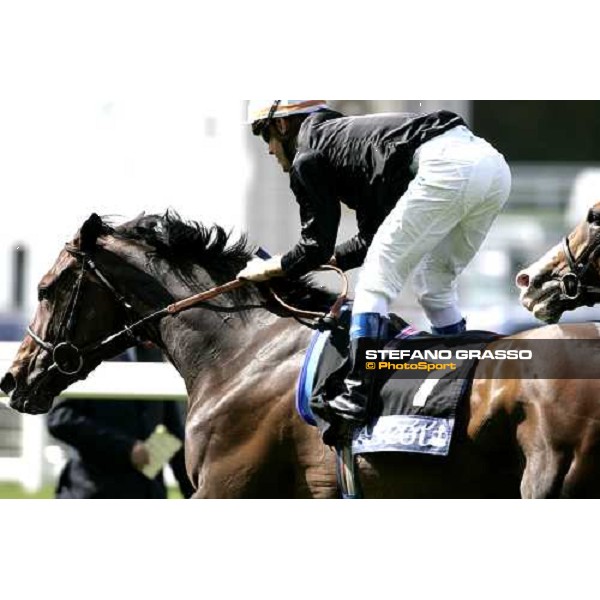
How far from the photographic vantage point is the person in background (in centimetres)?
658

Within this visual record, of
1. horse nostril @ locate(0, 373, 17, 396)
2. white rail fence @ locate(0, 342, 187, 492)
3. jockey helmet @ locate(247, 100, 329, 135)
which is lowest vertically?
white rail fence @ locate(0, 342, 187, 492)

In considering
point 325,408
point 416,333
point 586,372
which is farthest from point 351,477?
point 586,372

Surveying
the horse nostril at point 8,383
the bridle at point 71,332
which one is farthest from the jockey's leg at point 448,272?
the horse nostril at point 8,383

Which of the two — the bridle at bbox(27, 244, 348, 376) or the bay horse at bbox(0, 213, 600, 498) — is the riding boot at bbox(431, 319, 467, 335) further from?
the bridle at bbox(27, 244, 348, 376)

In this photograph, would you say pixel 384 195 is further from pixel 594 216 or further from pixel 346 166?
pixel 594 216

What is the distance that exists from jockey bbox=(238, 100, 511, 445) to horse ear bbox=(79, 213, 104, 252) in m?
0.85

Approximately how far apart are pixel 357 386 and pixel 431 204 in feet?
2.37

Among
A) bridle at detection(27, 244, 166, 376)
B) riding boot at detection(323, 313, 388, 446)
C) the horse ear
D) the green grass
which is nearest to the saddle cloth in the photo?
riding boot at detection(323, 313, 388, 446)

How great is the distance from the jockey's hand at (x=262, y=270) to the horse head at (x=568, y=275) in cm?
95

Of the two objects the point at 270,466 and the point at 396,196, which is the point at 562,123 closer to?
the point at 396,196

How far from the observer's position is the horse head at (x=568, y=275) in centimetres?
464

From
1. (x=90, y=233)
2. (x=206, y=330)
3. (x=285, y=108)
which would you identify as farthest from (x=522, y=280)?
(x=90, y=233)

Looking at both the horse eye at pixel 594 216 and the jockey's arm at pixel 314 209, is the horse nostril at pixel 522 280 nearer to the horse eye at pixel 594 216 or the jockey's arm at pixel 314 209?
the horse eye at pixel 594 216

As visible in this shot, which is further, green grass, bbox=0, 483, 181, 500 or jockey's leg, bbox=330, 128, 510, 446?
green grass, bbox=0, 483, 181, 500
